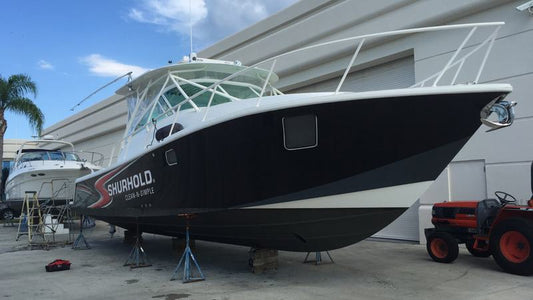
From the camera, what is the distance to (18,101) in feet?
67.0

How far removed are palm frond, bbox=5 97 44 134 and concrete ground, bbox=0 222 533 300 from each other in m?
14.6

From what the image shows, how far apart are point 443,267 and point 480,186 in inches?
94.8

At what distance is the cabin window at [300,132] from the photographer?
447 centimetres

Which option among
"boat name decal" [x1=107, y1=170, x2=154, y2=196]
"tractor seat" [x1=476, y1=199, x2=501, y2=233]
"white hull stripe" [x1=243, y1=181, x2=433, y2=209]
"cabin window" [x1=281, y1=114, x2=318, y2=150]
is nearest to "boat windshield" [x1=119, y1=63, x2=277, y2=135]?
"boat name decal" [x1=107, y1=170, x2=154, y2=196]

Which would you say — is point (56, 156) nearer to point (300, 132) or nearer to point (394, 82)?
point (394, 82)

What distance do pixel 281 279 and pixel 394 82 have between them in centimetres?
605

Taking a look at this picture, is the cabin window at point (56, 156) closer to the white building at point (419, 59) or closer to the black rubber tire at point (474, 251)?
the white building at point (419, 59)

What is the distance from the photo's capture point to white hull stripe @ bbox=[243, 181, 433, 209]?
450 cm

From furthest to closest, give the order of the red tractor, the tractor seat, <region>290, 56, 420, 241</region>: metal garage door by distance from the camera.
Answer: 1. <region>290, 56, 420, 241</region>: metal garage door
2. the tractor seat
3. the red tractor

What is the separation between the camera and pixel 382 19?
31.7 feet

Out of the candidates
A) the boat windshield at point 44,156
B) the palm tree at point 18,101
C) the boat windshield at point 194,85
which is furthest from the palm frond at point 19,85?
the boat windshield at point 194,85

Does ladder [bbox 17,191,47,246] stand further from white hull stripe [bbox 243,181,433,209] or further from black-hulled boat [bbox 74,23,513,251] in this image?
white hull stripe [bbox 243,181,433,209]

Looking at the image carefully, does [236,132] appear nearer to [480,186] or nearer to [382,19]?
[480,186]

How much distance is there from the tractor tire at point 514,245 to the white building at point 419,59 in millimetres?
1946
